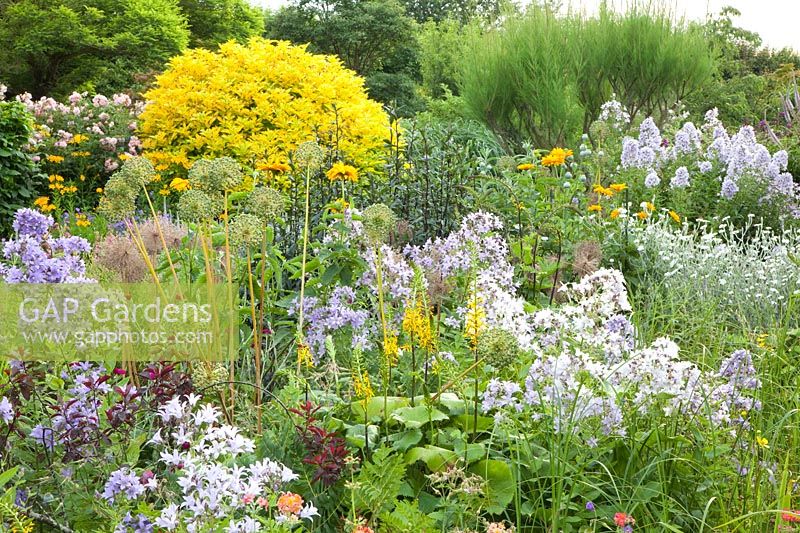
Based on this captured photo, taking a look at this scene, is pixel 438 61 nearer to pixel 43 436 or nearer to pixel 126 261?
pixel 126 261

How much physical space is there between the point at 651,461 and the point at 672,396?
8.7 inches

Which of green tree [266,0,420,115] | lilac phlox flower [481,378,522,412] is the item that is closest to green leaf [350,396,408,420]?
lilac phlox flower [481,378,522,412]

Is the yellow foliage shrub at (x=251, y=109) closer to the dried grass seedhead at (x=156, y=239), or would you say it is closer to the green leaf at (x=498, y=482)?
the dried grass seedhead at (x=156, y=239)

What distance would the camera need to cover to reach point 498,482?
8.17 ft

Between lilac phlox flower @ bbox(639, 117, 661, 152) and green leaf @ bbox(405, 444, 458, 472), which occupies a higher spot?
lilac phlox flower @ bbox(639, 117, 661, 152)

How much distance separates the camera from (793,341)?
4730mm

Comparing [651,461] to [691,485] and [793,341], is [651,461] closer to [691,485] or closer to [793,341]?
[691,485]

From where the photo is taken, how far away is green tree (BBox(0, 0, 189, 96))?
19.6 m

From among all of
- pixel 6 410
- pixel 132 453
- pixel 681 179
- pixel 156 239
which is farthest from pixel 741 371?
pixel 681 179

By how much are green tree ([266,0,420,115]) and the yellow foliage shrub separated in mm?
19033

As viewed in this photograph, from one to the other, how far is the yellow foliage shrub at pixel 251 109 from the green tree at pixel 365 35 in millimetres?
19033

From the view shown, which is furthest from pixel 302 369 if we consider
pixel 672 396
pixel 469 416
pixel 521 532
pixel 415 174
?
pixel 415 174

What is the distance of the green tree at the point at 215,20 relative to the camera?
23.5 meters

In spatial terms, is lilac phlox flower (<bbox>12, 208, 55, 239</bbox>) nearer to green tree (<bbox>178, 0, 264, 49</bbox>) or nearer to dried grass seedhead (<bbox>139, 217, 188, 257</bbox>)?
dried grass seedhead (<bbox>139, 217, 188, 257</bbox>)
